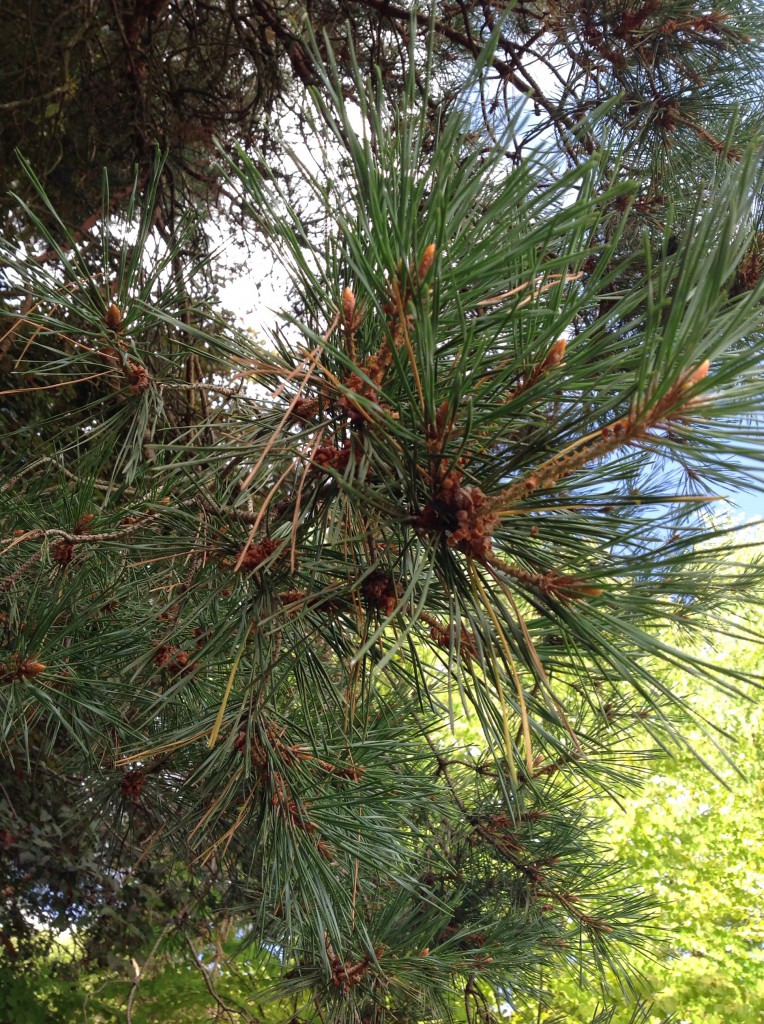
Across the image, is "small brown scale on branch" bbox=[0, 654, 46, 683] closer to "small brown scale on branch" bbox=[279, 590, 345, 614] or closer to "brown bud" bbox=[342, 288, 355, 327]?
"small brown scale on branch" bbox=[279, 590, 345, 614]

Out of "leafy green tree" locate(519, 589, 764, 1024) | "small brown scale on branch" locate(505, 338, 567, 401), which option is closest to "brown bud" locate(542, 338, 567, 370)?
"small brown scale on branch" locate(505, 338, 567, 401)

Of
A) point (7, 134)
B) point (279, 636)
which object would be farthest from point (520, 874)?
point (7, 134)

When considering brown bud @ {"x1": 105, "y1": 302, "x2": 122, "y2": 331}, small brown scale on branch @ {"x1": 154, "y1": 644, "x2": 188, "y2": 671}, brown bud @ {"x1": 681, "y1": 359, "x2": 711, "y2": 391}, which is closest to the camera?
brown bud @ {"x1": 681, "y1": 359, "x2": 711, "y2": 391}

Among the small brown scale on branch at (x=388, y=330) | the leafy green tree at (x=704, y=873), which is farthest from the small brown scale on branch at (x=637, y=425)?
the leafy green tree at (x=704, y=873)

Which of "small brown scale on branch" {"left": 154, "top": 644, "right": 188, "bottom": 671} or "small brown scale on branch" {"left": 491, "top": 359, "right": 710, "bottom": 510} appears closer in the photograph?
"small brown scale on branch" {"left": 491, "top": 359, "right": 710, "bottom": 510}

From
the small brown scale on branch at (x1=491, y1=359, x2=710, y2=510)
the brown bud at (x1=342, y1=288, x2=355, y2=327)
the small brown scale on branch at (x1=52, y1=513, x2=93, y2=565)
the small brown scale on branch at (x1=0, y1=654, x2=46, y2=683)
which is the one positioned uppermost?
the brown bud at (x1=342, y1=288, x2=355, y2=327)

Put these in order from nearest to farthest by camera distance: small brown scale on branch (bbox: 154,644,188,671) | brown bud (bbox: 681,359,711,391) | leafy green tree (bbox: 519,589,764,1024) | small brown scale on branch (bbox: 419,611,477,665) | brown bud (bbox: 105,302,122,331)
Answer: brown bud (bbox: 681,359,711,391)
small brown scale on branch (bbox: 419,611,477,665)
brown bud (bbox: 105,302,122,331)
small brown scale on branch (bbox: 154,644,188,671)
leafy green tree (bbox: 519,589,764,1024)

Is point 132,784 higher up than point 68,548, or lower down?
lower down

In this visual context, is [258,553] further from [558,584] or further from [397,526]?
[558,584]

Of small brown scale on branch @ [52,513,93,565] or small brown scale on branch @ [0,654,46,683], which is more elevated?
small brown scale on branch @ [52,513,93,565]

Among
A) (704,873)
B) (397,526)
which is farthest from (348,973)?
(704,873)
